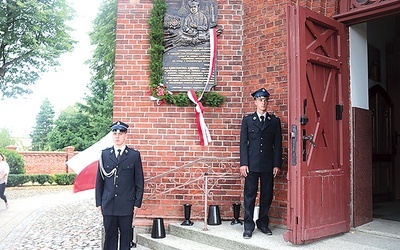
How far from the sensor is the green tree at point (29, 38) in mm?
18453

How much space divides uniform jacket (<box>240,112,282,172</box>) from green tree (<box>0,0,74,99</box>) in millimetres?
16365

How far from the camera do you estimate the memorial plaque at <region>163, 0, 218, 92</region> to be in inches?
234

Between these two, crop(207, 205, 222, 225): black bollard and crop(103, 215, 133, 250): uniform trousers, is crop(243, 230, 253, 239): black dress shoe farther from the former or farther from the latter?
crop(103, 215, 133, 250): uniform trousers

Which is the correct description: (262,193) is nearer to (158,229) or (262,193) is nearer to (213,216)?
(213,216)

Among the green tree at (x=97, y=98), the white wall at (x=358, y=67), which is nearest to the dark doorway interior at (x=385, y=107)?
the white wall at (x=358, y=67)

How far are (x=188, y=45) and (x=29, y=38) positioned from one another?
1528 cm

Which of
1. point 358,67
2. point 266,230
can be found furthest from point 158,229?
point 358,67

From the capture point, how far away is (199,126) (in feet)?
18.9

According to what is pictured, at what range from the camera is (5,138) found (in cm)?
4700

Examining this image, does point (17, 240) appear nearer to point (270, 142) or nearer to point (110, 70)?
point (270, 142)

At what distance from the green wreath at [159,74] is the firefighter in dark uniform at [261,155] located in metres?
1.06

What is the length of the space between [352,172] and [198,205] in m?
2.18

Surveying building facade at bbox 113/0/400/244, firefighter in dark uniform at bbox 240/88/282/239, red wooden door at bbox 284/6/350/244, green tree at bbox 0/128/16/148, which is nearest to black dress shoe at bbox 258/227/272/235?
firefighter in dark uniform at bbox 240/88/282/239

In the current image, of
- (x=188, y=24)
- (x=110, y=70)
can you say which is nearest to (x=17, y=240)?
(x=188, y=24)
